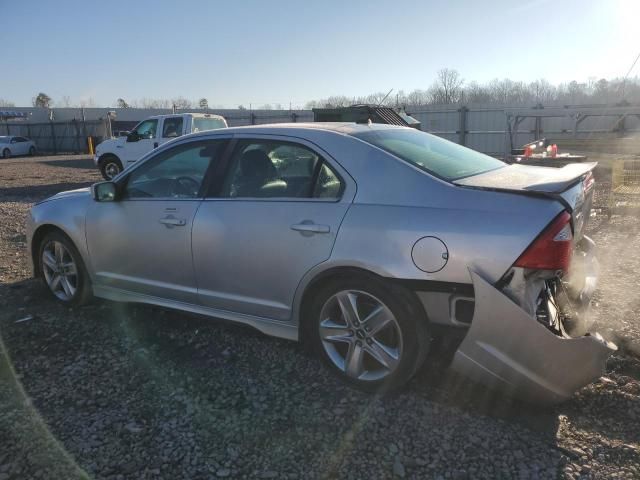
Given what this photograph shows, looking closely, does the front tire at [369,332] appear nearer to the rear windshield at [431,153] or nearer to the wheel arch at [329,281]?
the wheel arch at [329,281]

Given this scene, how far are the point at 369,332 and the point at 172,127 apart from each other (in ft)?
41.3

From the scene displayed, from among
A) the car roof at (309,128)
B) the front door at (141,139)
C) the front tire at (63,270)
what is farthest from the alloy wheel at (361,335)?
the front door at (141,139)

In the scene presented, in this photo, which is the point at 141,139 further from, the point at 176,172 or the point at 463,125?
the point at 463,125

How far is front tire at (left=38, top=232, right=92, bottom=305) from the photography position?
14.3 ft

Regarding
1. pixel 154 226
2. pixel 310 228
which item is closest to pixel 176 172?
pixel 154 226

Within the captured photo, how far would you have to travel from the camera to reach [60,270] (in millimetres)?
4484

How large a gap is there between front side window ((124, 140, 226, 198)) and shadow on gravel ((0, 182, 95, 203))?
29.3 ft

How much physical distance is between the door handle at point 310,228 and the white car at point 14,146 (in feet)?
111

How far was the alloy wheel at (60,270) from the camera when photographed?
14.5 feet

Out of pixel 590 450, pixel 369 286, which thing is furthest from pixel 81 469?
pixel 590 450

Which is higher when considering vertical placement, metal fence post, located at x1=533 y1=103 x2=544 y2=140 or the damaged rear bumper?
metal fence post, located at x1=533 y1=103 x2=544 y2=140

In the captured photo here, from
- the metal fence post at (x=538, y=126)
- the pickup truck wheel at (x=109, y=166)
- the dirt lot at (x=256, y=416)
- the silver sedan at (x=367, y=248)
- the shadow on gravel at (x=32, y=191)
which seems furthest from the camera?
the metal fence post at (x=538, y=126)

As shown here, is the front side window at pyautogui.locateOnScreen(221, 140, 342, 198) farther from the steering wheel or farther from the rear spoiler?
the rear spoiler

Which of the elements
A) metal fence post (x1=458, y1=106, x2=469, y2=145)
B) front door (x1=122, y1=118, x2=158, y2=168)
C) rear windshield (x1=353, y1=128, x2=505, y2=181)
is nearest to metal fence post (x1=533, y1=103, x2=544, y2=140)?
metal fence post (x1=458, y1=106, x2=469, y2=145)
